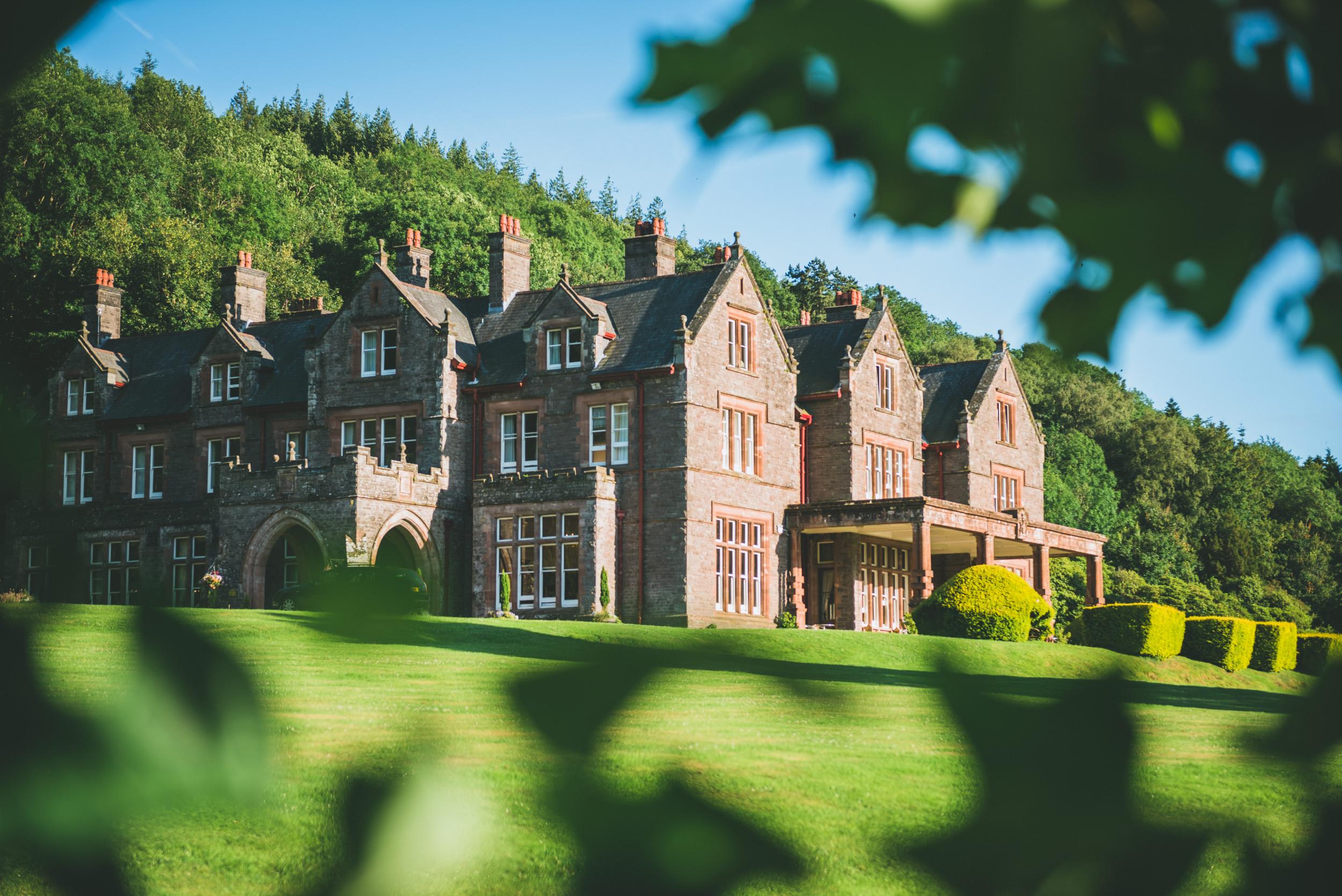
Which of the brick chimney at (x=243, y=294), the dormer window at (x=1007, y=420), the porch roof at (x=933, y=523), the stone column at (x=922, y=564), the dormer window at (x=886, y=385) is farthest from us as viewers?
the dormer window at (x=1007, y=420)

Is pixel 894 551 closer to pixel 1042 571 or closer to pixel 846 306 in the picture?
pixel 1042 571

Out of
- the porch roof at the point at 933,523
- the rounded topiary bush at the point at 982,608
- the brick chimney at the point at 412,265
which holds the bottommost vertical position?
the rounded topiary bush at the point at 982,608

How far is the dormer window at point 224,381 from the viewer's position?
41.3m

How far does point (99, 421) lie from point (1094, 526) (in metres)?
40.2

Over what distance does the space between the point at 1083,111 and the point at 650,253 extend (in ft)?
130

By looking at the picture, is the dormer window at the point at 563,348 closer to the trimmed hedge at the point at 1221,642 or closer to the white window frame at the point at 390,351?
the white window frame at the point at 390,351

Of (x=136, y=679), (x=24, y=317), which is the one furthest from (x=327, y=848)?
(x=24, y=317)

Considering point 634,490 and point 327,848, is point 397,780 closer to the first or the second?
point 327,848

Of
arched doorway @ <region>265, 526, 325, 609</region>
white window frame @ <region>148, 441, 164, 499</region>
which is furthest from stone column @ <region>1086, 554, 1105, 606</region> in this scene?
white window frame @ <region>148, 441, 164, 499</region>

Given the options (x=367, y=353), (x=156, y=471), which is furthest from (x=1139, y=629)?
(x=156, y=471)

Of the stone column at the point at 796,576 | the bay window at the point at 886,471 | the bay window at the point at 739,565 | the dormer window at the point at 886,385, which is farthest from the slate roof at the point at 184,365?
the bay window at the point at 886,471

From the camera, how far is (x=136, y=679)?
38.1 inches

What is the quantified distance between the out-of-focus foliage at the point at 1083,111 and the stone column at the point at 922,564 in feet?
115

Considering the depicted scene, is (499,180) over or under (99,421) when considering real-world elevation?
over
